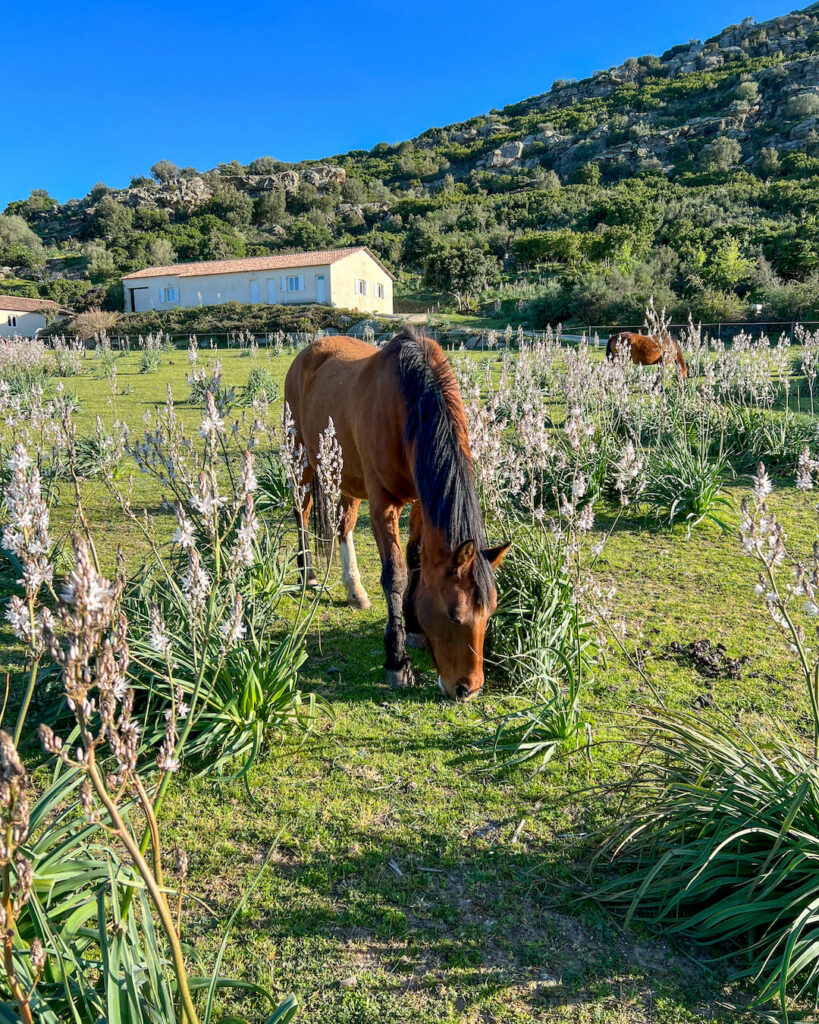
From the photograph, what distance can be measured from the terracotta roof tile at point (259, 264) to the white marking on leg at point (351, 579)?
1675 inches

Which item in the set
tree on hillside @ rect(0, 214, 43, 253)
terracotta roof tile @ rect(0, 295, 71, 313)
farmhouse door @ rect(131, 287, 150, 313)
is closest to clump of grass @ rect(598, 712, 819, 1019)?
terracotta roof tile @ rect(0, 295, 71, 313)

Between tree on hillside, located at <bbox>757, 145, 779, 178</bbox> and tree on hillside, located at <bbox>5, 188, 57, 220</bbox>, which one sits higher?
tree on hillside, located at <bbox>5, 188, 57, 220</bbox>

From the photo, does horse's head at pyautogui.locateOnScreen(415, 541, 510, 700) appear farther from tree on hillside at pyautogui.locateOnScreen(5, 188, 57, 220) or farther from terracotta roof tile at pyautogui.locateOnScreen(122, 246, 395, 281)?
tree on hillside at pyautogui.locateOnScreen(5, 188, 57, 220)

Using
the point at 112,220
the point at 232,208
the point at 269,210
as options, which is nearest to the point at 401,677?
the point at 269,210

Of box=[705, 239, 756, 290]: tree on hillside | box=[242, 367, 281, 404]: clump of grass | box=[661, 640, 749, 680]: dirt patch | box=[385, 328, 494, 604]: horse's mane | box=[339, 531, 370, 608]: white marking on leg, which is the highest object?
box=[705, 239, 756, 290]: tree on hillside

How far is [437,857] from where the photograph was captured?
255cm

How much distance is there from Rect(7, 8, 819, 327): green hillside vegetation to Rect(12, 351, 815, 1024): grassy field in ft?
79.0

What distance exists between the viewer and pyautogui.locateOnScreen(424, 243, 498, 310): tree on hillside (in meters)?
41.2

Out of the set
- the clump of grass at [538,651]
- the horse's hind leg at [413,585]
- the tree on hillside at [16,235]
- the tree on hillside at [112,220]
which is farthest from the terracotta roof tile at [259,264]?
the clump of grass at [538,651]

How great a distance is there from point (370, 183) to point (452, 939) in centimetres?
10254

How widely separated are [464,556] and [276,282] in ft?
157

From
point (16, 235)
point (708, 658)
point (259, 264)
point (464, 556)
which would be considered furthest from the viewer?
point (16, 235)

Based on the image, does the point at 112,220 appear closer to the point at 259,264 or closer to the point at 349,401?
the point at 259,264

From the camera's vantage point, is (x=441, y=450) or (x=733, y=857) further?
(x=441, y=450)
